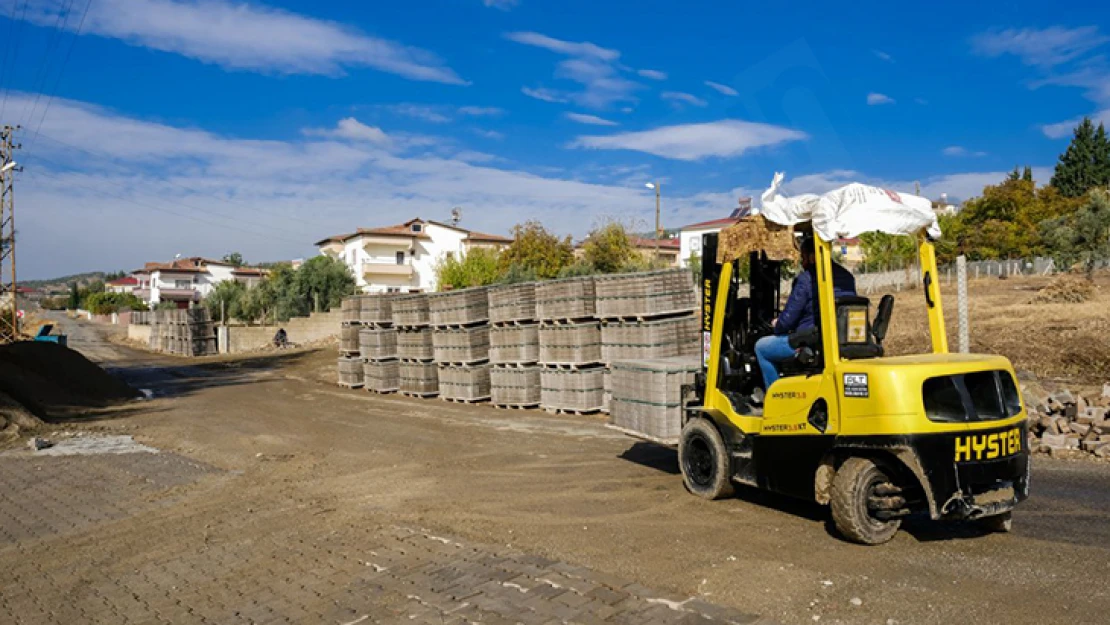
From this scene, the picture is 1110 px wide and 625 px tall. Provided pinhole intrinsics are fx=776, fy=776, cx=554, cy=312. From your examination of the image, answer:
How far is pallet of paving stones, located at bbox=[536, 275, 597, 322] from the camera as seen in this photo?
1574cm

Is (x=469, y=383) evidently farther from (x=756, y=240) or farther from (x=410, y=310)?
(x=756, y=240)

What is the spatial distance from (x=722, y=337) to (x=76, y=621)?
6046 millimetres

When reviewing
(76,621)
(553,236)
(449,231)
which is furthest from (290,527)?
(449,231)

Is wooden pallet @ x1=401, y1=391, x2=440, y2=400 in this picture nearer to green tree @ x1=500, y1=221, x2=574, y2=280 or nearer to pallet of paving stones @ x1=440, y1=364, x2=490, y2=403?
pallet of paving stones @ x1=440, y1=364, x2=490, y2=403

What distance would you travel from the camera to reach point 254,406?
19.2 meters

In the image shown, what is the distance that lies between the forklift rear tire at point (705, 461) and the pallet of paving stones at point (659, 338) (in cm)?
606

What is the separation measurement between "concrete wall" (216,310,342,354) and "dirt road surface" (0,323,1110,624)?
33689 mm

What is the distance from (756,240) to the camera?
734 centimetres

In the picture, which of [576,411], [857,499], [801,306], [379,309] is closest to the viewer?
[857,499]

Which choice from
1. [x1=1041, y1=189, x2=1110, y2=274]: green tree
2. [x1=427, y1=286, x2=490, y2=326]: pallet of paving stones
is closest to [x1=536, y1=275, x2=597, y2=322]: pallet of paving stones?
[x1=427, y1=286, x2=490, y2=326]: pallet of paving stones

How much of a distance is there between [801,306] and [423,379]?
48.9ft

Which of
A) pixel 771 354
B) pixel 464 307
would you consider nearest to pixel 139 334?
pixel 464 307

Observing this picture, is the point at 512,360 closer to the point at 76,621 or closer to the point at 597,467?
the point at 597,467

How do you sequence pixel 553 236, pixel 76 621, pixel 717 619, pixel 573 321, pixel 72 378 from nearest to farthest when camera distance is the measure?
pixel 717 619
pixel 76 621
pixel 573 321
pixel 72 378
pixel 553 236
